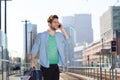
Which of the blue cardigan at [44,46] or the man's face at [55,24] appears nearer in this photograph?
the man's face at [55,24]

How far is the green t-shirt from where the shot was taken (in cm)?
750

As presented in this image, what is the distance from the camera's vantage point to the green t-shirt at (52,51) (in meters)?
7.50

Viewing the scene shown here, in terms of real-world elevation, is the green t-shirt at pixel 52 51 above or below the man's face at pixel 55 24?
below

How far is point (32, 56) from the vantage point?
7605mm

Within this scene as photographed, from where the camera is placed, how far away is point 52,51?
7.53 meters

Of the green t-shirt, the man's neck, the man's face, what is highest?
the man's face

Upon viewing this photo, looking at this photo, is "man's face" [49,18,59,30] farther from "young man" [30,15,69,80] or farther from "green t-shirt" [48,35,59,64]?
"green t-shirt" [48,35,59,64]

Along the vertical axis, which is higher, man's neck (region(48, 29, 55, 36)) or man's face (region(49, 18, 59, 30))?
man's face (region(49, 18, 59, 30))

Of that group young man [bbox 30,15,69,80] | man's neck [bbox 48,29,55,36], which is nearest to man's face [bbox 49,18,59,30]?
young man [bbox 30,15,69,80]

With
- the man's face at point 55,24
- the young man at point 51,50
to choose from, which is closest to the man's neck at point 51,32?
the young man at point 51,50

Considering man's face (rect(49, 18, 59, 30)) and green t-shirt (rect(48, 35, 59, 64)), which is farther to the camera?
green t-shirt (rect(48, 35, 59, 64))

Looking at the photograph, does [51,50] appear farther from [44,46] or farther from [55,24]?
[55,24]

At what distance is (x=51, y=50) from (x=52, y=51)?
3 centimetres

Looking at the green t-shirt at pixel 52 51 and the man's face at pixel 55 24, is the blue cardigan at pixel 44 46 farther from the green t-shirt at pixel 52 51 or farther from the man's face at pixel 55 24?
the man's face at pixel 55 24
